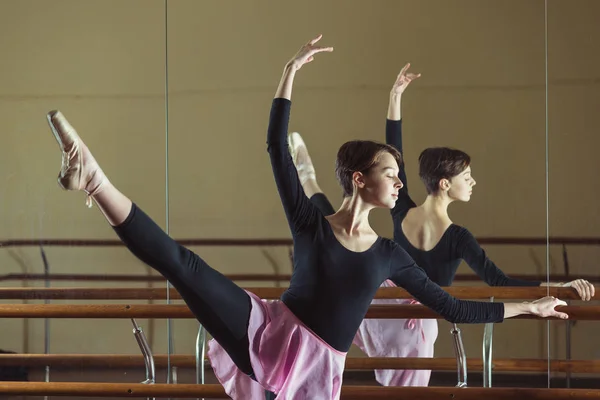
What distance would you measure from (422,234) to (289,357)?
3.13ft

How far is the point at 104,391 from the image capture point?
6.42 ft

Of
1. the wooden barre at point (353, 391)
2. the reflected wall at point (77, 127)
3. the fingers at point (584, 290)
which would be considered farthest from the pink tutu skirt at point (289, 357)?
the reflected wall at point (77, 127)

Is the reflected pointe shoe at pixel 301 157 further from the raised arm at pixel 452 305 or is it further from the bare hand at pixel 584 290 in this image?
the bare hand at pixel 584 290

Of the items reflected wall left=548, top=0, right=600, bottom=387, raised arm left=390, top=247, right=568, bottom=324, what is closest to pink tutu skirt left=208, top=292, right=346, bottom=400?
raised arm left=390, top=247, right=568, bottom=324

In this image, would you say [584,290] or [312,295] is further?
[584,290]

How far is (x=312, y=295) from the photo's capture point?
5.83 ft

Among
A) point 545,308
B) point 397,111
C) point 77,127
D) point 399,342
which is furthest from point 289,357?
point 77,127

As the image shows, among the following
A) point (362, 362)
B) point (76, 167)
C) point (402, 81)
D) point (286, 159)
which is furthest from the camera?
point (402, 81)

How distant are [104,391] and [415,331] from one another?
3.45ft

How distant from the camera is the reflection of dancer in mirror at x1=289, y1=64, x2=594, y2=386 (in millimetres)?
2555

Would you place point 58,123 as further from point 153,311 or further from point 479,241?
point 479,241

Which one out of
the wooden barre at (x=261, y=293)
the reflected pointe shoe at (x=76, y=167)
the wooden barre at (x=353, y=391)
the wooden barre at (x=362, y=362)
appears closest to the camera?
the reflected pointe shoe at (x=76, y=167)

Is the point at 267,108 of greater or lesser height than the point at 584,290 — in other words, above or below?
above

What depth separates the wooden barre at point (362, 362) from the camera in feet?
7.48
